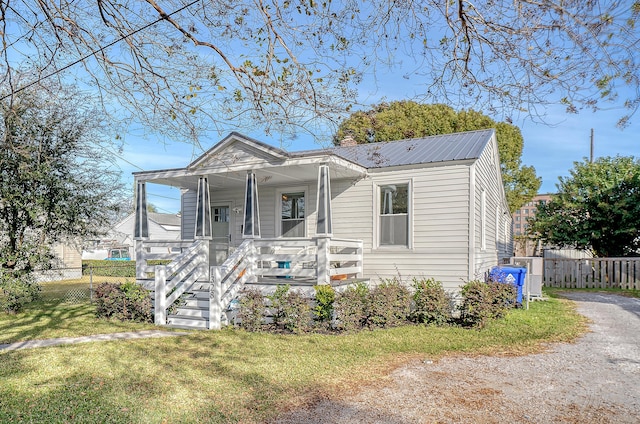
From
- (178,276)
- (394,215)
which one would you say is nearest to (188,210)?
(178,276)

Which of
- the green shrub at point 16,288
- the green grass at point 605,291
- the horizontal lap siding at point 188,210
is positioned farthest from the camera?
the green grass at point 605,291

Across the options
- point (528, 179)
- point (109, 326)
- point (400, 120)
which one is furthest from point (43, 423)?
point (528, 179)

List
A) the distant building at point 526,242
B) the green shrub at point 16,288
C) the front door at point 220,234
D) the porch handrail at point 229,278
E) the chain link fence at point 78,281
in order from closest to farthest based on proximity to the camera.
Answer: the porch handrail at point 229,278 → the green shrub at point 16,288 → the front door at point 220,234 → the chain link fence at point 78,281 → the distant building at point 526,242

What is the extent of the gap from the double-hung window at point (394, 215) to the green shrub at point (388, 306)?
195cm

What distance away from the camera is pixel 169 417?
454 centimetres

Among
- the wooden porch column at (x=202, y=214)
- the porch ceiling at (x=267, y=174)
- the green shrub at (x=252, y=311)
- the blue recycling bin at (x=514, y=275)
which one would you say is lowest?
the green shrub at (x=252, y=311)

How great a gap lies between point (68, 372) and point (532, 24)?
6.80m

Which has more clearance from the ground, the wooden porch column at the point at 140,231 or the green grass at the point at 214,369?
the wooden porch column at the point at 140,231

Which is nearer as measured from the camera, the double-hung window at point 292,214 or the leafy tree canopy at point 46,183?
the leafy tree canopy at point 46,183

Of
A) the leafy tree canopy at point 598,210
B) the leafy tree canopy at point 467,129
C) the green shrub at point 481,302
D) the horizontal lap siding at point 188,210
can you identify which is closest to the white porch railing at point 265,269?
the green shrub at point 481,302

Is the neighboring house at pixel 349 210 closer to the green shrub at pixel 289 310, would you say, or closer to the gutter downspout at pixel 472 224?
the gutter downspout at pixel 472 224

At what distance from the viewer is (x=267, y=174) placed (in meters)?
11.6

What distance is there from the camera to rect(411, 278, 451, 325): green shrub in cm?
932

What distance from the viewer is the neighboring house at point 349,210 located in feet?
33.7
